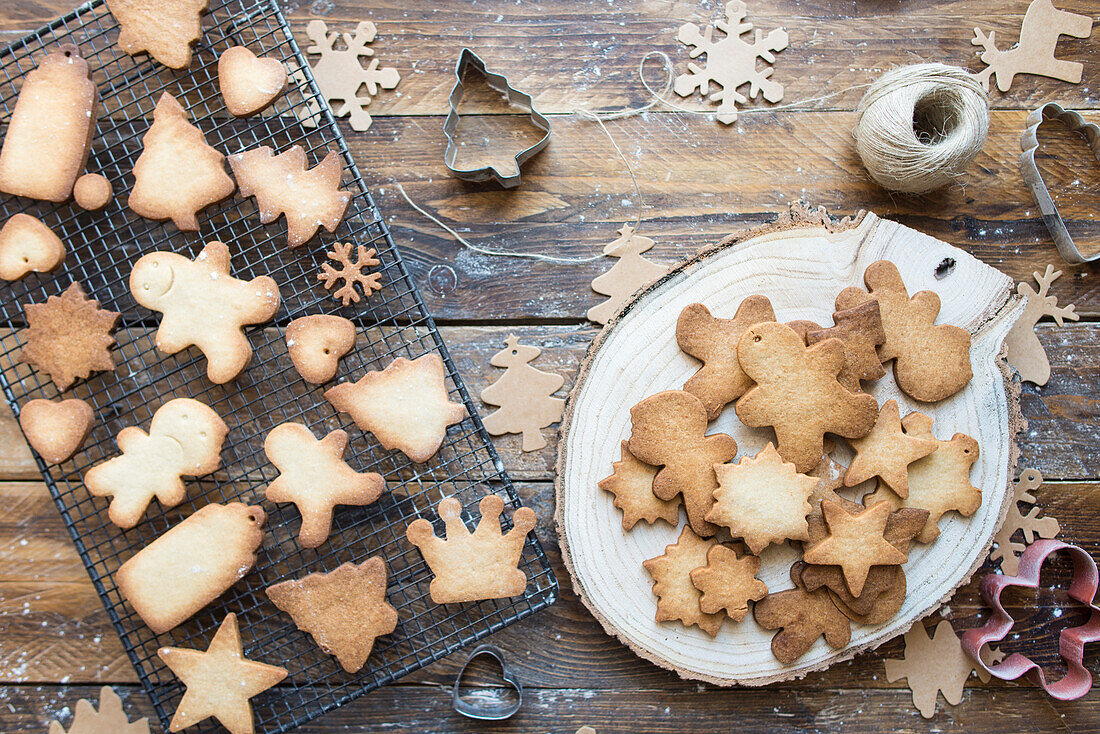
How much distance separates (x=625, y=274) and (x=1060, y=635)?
125cm

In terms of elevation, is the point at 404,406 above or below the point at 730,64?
below

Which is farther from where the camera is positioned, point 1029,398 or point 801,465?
point 1029,398

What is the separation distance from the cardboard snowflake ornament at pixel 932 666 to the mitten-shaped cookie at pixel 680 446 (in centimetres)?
59

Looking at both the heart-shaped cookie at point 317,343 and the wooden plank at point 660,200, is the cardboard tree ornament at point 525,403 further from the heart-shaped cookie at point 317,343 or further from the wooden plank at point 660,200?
the heart-shaped cookie at point 317,343

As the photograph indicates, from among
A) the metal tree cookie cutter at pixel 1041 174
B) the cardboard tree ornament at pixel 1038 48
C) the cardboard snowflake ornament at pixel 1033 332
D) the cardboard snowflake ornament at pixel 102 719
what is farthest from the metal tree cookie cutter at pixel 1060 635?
the cardboard snowflake ornament at pixel 102 719

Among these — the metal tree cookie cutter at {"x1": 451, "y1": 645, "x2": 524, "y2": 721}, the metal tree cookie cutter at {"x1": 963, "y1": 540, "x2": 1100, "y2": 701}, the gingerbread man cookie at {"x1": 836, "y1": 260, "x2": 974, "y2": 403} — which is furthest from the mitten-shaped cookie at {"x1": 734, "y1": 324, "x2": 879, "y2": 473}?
the metal tree cookie cutter at {"x1": 451, "y1": 645, "x2": 524, "y2": 721}

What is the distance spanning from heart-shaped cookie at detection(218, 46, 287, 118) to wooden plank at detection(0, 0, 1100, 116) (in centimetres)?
18

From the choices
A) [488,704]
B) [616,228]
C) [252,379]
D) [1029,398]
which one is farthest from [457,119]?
[1029,398]

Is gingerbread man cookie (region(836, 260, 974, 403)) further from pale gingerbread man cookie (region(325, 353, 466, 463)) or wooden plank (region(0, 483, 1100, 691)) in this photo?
pale gingerbread man cookie (region(325, 353, 466, 463))

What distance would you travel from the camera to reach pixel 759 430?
145cm

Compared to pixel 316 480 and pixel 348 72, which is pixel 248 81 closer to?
pixel 348 72

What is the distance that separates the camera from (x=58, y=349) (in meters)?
1.42

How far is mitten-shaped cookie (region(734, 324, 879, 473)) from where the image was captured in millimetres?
1367

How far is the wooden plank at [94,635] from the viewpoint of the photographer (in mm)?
1505
